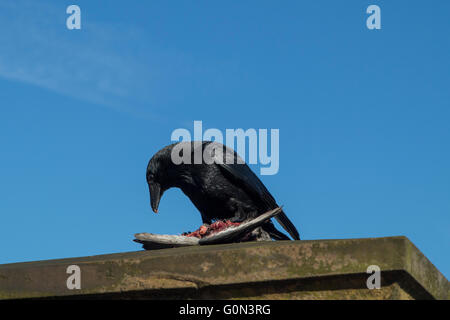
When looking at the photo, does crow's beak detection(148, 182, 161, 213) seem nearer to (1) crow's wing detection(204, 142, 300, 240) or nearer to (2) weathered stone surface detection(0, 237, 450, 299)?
(1) crow's wing detection(204, 142, 300, 240)

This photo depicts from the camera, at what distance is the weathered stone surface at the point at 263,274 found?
3.17 meters

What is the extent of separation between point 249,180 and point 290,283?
7.99 ft

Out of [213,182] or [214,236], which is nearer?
[214,236]

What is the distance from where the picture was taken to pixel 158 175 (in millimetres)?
5852

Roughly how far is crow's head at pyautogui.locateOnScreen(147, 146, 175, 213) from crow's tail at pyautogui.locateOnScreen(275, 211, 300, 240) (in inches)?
37.6

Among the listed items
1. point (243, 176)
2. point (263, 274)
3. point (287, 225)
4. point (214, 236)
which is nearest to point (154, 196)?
point (243, 176)

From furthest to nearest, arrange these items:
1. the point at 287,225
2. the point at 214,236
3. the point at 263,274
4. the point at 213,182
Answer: the point at 287,225 < the point at 213,182 < the point at 214,236 < the point at 263,274

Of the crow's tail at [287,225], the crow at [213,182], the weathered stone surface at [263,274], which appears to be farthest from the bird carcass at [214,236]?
the weathered stone surface at [263,274]

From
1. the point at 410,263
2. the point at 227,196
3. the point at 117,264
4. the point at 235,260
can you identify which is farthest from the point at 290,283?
the point at 227,196

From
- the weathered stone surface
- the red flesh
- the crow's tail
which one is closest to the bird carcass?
the red flesh

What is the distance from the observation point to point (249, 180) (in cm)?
565

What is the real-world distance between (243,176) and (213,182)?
0.25 metres

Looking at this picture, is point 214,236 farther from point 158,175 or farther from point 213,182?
point 158,175
